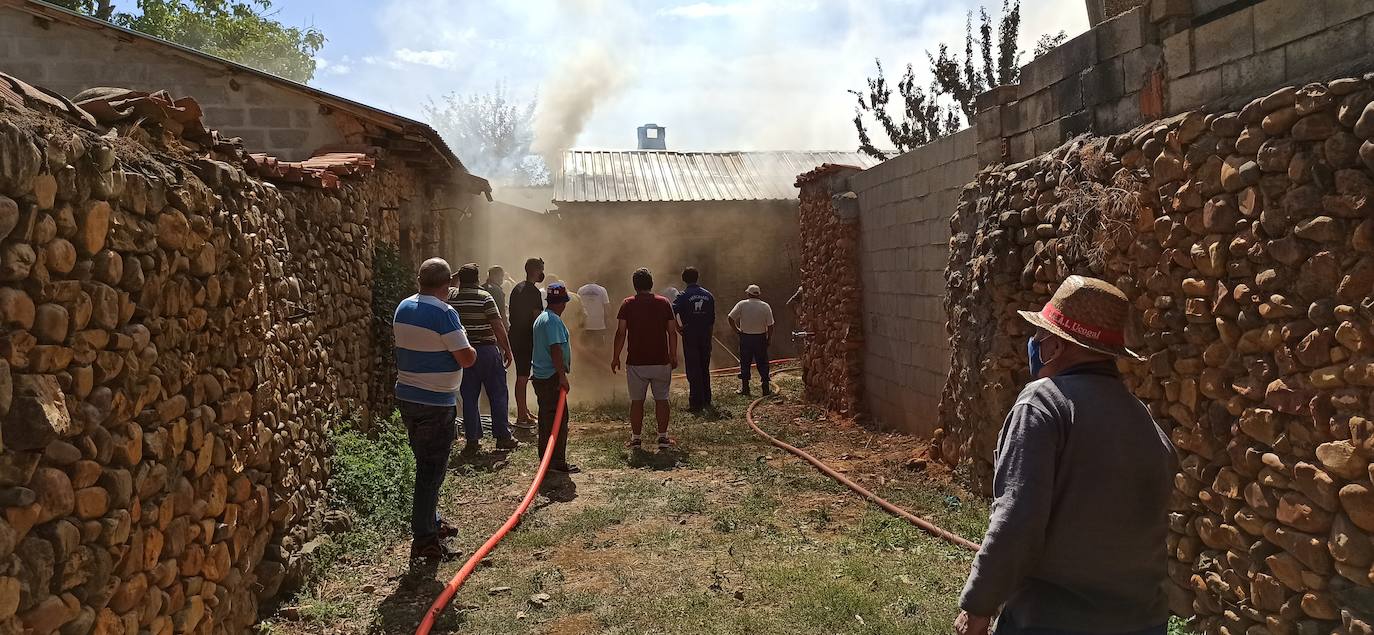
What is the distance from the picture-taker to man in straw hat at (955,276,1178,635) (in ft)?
8.11

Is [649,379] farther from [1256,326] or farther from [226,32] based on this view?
[226,32]

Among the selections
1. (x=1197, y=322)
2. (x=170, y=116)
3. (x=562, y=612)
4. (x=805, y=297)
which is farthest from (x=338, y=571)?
(x=805, y=297)

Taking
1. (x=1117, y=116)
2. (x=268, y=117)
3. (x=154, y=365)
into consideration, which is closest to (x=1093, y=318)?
(x=1117, y=116)

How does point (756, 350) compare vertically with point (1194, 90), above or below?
below

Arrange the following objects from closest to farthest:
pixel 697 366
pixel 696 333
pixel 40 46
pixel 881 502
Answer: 1. pixel 881 502
2. pixel 40 46
3. pixel 696 333
4. pixel 697 366

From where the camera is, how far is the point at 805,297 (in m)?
13.0

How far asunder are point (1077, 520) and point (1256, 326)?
1.92m

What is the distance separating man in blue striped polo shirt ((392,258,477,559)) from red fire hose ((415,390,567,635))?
327mm

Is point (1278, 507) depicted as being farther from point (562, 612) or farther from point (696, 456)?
point (696, 456)

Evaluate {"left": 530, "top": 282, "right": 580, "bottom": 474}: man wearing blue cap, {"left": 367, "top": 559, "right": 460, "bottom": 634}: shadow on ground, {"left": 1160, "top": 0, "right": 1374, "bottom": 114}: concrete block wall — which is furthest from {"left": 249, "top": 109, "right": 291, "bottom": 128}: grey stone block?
{"left": 1160, "top": 0, "right": 1374, "bottom": 114}: concrete block wall

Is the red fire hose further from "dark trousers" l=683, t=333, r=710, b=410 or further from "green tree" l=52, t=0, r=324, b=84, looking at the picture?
"green tree" l=52, t=0, r=324, b=84

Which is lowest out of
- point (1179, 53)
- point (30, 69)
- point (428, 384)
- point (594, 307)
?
point (428, 384)

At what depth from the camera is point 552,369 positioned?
324 inches

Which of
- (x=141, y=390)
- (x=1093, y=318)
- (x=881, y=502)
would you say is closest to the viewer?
(x=1093, y=318)
